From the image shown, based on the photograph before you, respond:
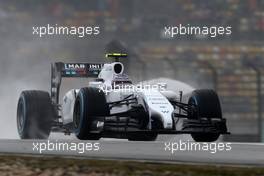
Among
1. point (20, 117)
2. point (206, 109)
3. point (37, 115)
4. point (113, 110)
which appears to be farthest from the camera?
point (20, 117)

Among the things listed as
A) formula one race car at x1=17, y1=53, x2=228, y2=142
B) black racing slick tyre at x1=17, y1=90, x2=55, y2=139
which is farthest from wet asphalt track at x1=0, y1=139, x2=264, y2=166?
black racing slick tyre at x1=17, y1=90, x2=55, y2=139

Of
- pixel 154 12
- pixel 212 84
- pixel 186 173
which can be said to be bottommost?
pixel 186 173

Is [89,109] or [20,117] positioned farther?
[20,117]

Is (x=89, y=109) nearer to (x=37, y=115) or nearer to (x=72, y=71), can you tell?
(x=72, y=71)

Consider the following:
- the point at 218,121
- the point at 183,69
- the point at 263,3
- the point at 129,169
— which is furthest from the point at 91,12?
the point at 129,169

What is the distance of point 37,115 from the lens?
17.6 meters

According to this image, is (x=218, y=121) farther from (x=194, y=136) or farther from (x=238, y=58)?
(x=238, y=58)

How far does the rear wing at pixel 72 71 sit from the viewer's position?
58.1 ft

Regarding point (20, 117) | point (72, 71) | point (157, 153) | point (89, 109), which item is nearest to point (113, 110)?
point (89, 109)

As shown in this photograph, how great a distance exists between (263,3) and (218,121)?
690 centimetres

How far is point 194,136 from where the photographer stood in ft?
55.4

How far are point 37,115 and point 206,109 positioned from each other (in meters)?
3.90

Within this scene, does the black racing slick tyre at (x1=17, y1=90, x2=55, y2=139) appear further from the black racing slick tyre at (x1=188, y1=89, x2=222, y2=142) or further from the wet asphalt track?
the black racing slick tyre at (x1=188, y1=89, x2=222, y2=142)

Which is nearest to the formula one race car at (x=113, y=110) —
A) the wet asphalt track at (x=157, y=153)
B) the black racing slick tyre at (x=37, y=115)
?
the black racing slick tyre at (x=37, y=115)
